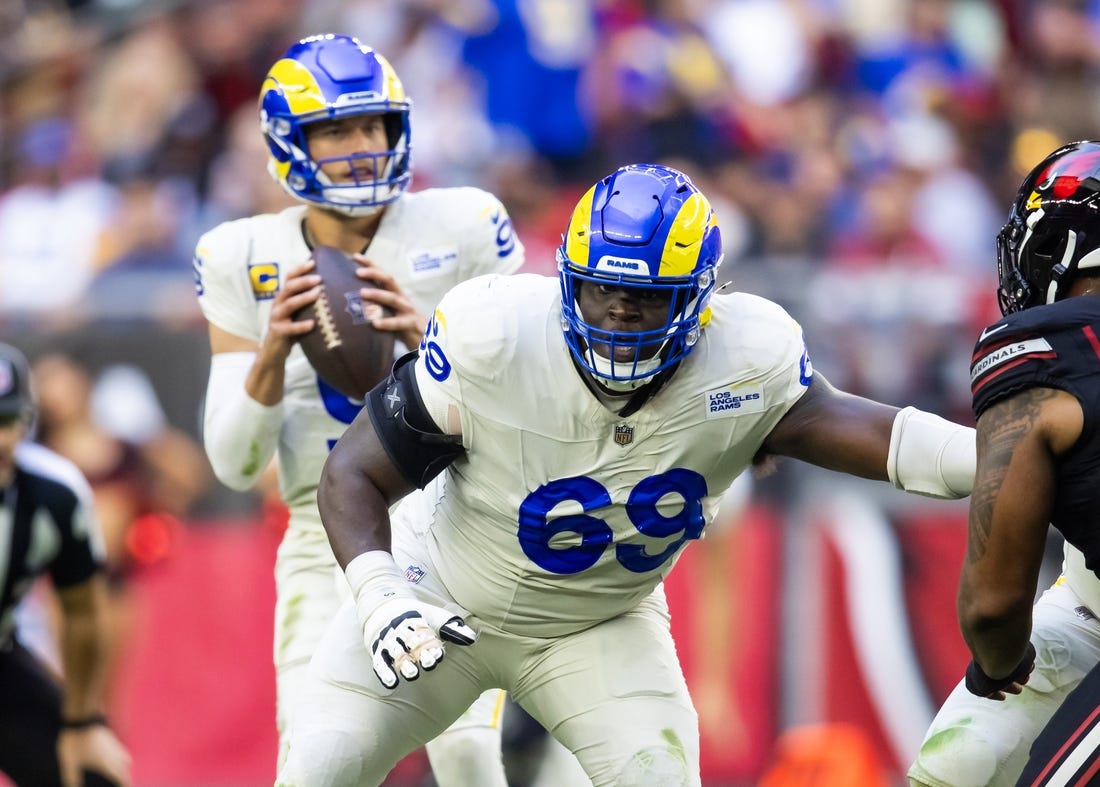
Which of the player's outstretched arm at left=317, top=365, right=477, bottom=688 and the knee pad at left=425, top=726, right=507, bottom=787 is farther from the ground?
the player's outstretched arm at left=317, top=365, right=477, bottom=688

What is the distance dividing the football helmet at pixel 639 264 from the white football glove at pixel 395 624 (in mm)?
589

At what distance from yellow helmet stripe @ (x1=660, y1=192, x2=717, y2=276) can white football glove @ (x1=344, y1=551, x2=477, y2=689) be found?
824mm

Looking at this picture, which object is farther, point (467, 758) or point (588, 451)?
point (467, 758)

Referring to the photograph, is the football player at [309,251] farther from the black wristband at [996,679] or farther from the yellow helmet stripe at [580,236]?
the black wristband at [996,679]

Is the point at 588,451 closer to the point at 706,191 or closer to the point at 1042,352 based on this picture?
the point at 1042,352

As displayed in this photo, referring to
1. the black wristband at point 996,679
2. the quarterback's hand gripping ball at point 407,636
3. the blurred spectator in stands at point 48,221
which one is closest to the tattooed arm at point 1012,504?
the black wristband at point 996,679

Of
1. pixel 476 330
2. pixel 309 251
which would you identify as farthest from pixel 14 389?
pixel 476 330

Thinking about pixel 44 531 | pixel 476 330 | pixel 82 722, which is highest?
pixel 476 330

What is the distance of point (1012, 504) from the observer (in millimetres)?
3037

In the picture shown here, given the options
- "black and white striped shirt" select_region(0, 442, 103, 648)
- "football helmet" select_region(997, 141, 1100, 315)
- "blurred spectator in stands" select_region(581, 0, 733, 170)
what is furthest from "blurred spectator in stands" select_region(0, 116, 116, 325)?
"football helmet" select_region(997, 141, 1100, 315)

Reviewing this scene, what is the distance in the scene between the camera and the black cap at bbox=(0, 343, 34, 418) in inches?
205

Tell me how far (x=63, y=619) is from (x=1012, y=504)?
3.42 meters

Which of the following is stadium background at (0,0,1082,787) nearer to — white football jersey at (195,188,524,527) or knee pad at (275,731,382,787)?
white football jersey at (195,188,524,527)

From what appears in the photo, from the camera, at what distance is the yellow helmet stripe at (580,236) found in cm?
353
